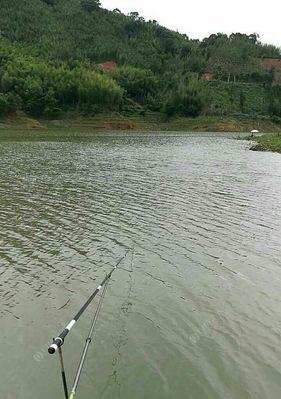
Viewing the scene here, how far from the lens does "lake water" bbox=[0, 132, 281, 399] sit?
24.4 ft

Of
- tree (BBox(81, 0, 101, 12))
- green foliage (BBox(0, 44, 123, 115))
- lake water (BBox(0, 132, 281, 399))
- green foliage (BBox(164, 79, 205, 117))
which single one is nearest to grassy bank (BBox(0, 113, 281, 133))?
green foliage (BBox(164, 79, 205, 117))

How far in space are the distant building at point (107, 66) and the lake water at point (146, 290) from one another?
390 ft

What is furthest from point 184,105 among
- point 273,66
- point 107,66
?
point 273,66

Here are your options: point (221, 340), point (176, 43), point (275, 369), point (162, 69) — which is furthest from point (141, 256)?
point (176, 43)

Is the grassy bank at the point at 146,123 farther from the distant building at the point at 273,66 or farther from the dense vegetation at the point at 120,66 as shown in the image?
the distant building at the point at 273,66

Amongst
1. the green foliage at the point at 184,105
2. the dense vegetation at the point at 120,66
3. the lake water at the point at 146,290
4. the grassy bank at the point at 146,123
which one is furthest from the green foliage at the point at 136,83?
the lake water at the point at 146,290

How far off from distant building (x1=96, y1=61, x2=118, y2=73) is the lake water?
118985 millimetres

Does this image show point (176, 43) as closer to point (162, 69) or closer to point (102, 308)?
point (162, 69)

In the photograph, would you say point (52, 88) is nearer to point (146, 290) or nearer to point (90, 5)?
point (146, 290)

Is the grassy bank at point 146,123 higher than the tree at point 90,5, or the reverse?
the tree at point 90,5

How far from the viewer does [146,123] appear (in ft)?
347

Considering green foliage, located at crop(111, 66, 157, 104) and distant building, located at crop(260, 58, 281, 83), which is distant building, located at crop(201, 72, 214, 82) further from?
green foliage, located at crop(111, 66, 157, 104)

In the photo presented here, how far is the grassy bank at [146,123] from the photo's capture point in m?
87.7

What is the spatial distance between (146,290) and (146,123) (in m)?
96.9
